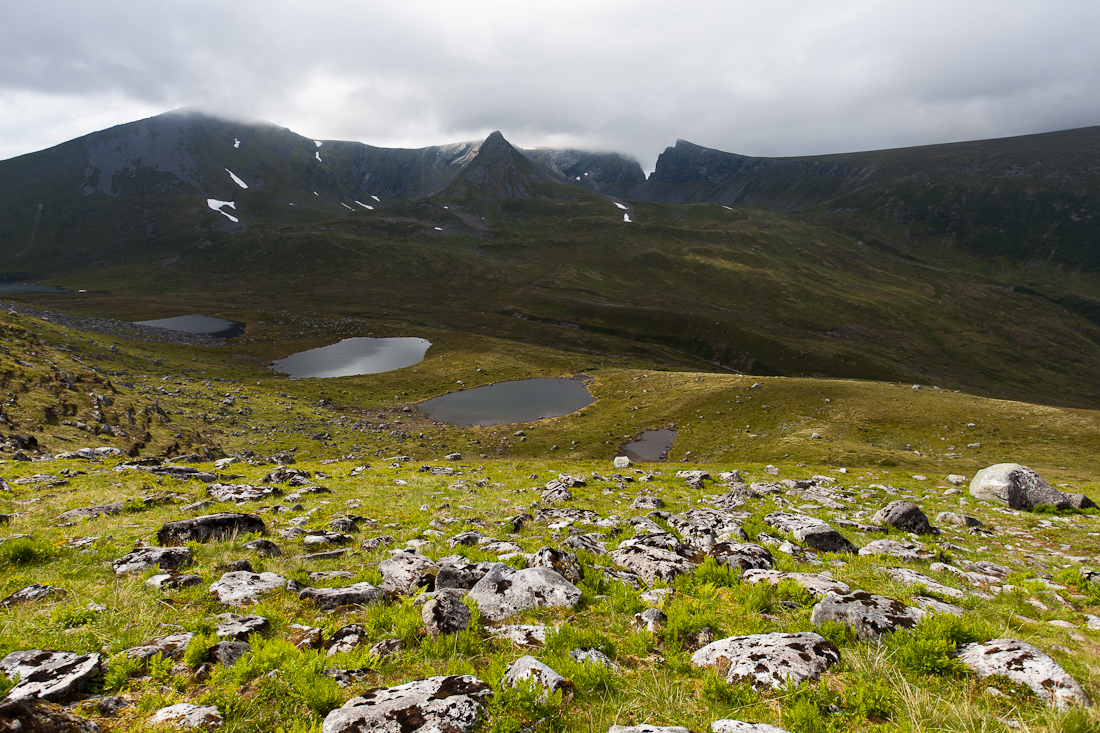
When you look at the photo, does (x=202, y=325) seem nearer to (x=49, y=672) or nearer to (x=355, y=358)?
(x=355, y=358)

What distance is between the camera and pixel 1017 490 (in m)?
22.6

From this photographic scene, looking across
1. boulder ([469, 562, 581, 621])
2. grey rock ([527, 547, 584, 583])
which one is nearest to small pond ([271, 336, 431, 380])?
grey rock ([527, 547, 584, 583])

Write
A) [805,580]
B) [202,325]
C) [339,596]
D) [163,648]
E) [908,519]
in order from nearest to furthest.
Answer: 1. [163,648]
2. [339,596]
3. [805,580]
4. [908,519]
5. [202,325]

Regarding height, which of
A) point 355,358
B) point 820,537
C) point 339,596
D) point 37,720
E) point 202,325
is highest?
point 202,325

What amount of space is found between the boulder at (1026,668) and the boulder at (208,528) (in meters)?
16.0

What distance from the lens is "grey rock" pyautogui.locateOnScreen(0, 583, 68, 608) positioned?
7.67 meters

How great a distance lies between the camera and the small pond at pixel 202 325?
431 feet

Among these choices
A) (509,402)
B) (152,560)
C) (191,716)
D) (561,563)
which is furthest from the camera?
(509,402)

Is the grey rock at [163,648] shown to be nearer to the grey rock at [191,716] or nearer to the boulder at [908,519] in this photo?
the grey rock at [191,716]

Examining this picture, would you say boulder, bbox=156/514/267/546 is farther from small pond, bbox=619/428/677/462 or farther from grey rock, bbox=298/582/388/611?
small pond, bbox=619/428/677/462

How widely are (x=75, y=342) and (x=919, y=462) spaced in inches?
4833

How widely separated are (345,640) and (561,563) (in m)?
4.90

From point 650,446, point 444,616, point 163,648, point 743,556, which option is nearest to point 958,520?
point 743,556

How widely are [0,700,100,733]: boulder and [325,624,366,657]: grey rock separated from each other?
2.66 meters
